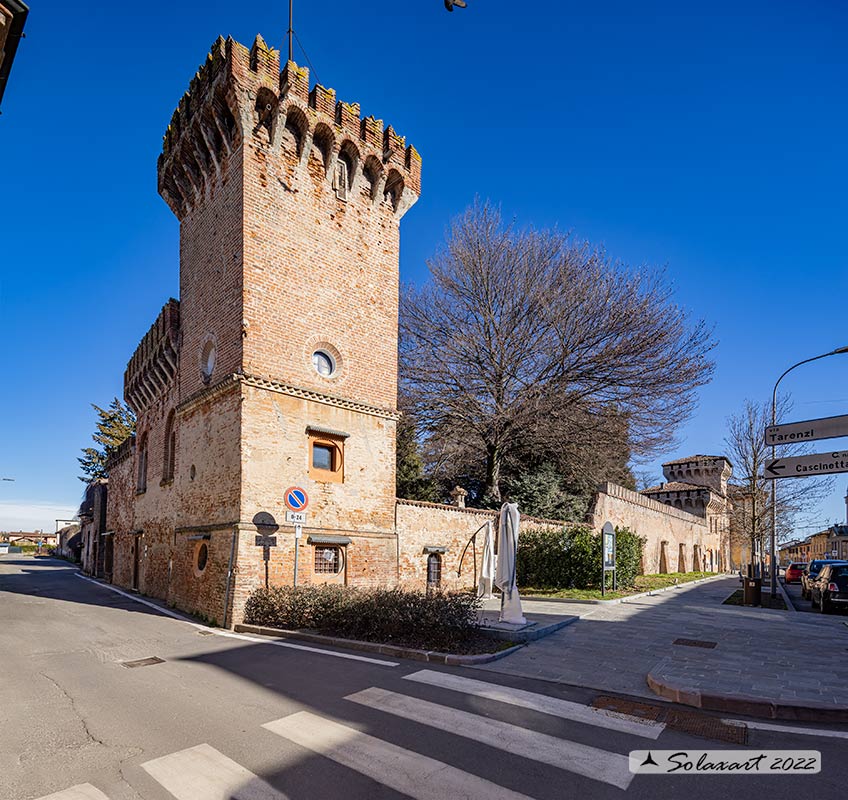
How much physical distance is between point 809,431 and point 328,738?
11.9 m

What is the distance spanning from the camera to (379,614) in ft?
33.0

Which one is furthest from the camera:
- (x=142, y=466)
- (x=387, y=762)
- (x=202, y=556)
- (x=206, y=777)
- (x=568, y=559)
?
(x=142, y=466)

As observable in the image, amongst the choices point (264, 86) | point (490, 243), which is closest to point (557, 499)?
point (490, 243)

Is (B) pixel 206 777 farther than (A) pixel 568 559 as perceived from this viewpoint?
No

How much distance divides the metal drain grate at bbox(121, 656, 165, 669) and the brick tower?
3577mm

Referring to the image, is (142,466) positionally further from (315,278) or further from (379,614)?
(379,614)

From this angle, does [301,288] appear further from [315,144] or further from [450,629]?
[450,629]

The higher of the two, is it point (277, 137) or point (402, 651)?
point (277, 137)

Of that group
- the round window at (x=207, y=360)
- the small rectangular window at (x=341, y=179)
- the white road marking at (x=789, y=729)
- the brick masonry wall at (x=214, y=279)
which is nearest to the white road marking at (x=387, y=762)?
the white road marking at (x=789, y=729)

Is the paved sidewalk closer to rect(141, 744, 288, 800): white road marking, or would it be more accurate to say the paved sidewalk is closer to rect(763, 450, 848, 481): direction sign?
rect(763, 450, 848, 481): direction sign

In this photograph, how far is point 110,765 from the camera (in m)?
4.87

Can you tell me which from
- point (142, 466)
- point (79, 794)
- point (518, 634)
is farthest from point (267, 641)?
point (142, 466)

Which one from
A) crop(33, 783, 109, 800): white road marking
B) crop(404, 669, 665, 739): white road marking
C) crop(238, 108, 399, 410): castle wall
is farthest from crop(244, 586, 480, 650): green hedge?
crop(238, 108, 399, 410): castle wall

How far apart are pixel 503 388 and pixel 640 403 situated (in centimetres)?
592
